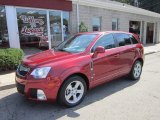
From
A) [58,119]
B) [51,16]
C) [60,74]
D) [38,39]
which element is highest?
[51,16]

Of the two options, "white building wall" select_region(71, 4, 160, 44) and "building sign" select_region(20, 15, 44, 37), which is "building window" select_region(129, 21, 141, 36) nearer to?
"white building wall" select_region(71, 4, 160, 44)

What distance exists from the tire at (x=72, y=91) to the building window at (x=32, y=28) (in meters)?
6.02

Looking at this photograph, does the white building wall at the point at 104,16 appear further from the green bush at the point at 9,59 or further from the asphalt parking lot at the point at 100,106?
the asphalt parking lot at the point at 100,106

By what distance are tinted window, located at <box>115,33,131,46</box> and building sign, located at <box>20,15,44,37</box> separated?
213 inches

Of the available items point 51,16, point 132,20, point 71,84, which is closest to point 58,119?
point 71,84

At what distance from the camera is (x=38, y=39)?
9.98 meters

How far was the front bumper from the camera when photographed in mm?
3740

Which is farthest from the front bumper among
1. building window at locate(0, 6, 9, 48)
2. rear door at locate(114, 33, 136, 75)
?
building window at locate(0, 6, 9, 48)

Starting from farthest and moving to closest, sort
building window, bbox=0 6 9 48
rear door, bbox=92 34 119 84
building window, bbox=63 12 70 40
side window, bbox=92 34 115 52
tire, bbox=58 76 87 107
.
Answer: building window, bbox=63 12 70 40 → building window, bbox=0 6 9 48 → side window, bbox=92 34 115 52 → rear door, bbox=92 34 119 84 → tire, bbox=58 76 87 107

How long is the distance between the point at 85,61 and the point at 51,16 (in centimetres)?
687

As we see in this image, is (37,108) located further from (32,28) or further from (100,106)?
(32,28)

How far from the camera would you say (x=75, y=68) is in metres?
4.05

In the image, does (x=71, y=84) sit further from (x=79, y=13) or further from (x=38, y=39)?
(x=79, y=13)

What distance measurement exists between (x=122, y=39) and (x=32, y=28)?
215 inches
